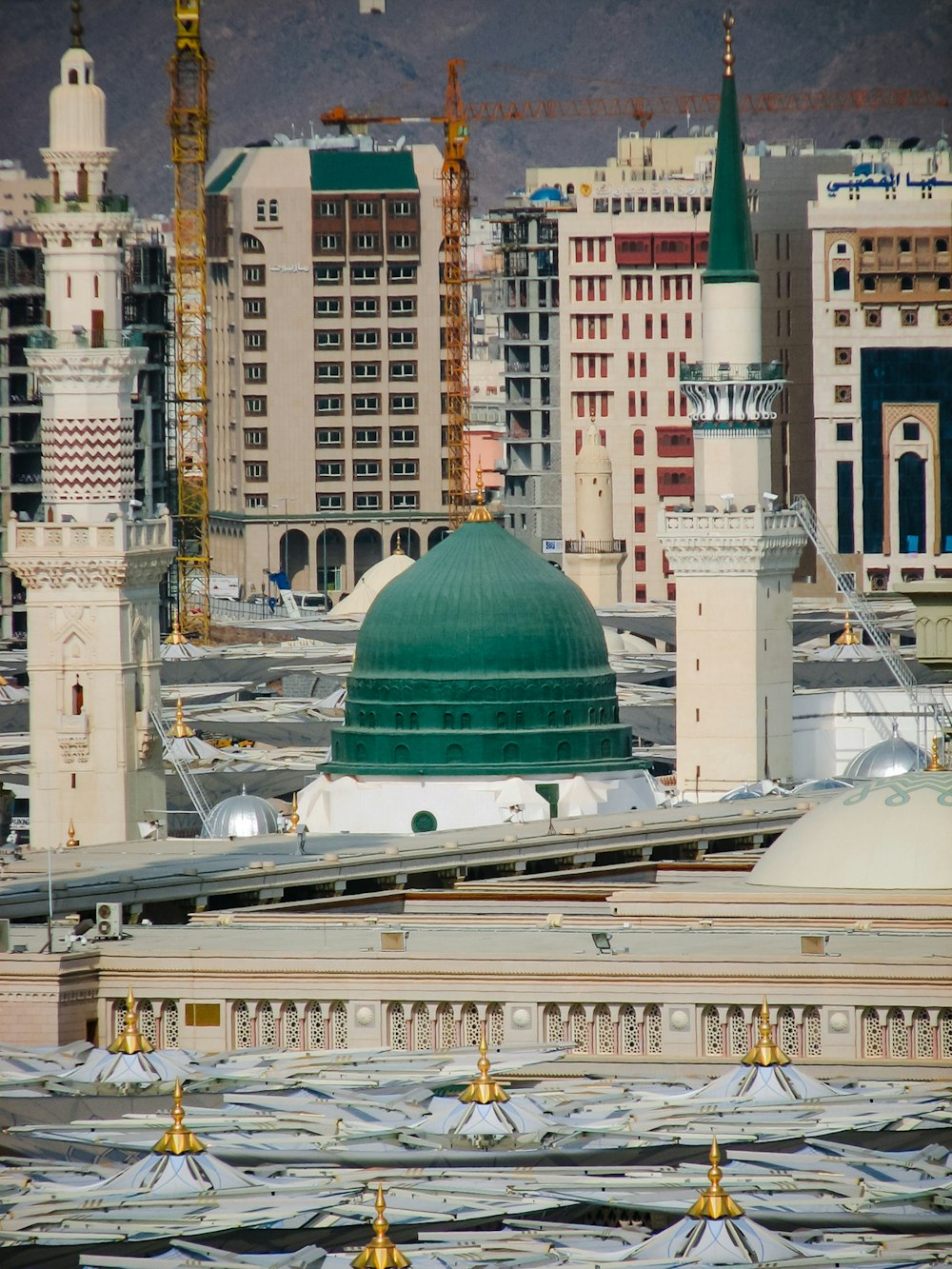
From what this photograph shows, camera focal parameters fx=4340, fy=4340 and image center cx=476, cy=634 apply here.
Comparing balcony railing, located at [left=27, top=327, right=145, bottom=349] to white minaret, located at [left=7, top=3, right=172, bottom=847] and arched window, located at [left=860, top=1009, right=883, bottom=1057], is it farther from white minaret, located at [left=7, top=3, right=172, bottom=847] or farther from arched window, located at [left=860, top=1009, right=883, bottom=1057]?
arched window, located at [left=860, top=1009, right=883, bottom=1057]

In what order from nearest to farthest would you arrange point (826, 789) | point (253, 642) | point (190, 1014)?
point (190, 1014)
point (826, 789)
point (253, 642)

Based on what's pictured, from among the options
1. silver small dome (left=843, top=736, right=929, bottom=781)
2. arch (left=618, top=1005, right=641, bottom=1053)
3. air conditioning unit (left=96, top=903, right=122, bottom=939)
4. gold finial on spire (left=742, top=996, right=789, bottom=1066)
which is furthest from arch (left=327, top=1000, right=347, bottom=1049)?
silver small dome (left=843, top=736, right=929, bottom=781)

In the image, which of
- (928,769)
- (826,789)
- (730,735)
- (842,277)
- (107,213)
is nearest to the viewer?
(928,769)

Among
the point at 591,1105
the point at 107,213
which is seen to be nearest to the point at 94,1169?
the point at 591,1105

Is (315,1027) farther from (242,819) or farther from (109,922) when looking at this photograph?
(242,819)

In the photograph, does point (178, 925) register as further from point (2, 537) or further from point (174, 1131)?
point (2, 537)

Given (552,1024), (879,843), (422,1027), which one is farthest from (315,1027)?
(879,843)

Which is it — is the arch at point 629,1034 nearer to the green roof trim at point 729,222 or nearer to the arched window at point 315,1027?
the arched window at point 315,1027
